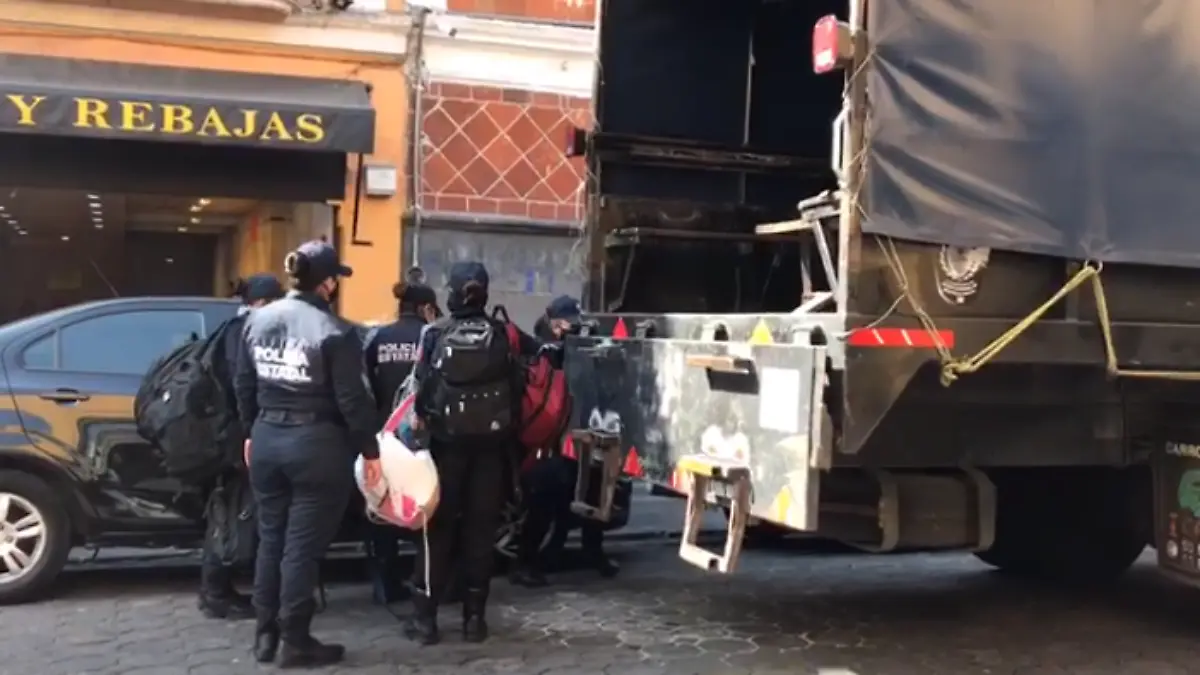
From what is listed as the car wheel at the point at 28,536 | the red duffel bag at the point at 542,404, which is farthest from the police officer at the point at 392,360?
the car wheel at the point at 28,536

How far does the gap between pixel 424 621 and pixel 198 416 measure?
58.6 inches

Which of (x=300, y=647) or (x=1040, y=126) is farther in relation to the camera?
(x=300, y=647)

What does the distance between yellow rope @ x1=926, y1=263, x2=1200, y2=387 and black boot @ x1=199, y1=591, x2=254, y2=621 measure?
3.64m

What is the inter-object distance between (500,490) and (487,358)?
64 cm

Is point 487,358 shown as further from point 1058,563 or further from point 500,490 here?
point 1058,563

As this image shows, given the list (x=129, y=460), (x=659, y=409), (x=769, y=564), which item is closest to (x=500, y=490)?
(x=659, y=409)

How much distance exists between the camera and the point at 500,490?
6.00m

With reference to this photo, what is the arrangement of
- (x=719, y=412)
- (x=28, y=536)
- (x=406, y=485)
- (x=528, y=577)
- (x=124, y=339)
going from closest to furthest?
(x=719, y=412), (x=406, y=485), (x=28, y=536), (x=124, y=339), (x=528, y=577)

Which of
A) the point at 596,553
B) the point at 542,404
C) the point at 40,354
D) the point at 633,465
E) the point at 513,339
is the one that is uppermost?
the point at 513,339

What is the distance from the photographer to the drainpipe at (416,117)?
36.4 ft

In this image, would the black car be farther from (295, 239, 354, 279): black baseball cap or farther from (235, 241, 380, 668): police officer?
(295, 239, 354, 279): black baseball cap

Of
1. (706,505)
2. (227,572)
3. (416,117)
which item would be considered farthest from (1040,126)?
(416,117)

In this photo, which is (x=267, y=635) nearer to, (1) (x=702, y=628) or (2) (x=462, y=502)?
(2) (x=462, y=502)

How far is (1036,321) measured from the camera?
4.79 m
